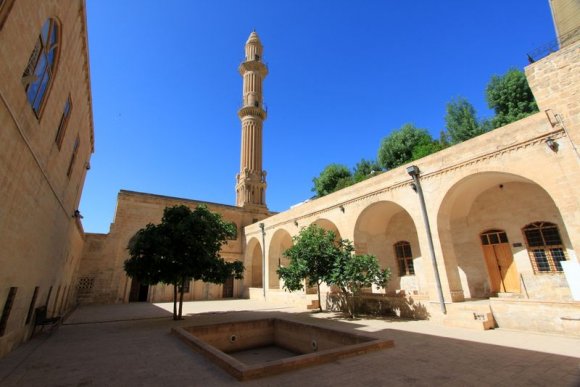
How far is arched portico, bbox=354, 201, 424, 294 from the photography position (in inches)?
513

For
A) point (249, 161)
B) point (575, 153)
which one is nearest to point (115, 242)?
point (249, 161)

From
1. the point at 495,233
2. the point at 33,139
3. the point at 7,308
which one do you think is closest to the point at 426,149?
the point at 495,233

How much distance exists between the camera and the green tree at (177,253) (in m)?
10.1

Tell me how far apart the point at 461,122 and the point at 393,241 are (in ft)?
62.1

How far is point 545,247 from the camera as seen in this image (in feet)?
31.2

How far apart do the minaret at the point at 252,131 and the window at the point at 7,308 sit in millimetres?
20769

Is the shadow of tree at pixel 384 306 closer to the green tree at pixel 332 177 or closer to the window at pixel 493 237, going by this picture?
the window at pixel 493 237

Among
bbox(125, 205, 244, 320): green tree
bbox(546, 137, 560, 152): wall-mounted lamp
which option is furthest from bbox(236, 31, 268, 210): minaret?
bbox(546, 137, 560, 152): wall-mounted lamp

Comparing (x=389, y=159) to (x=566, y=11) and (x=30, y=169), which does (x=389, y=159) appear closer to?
(x=566, y=11)

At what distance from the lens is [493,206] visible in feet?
35.6

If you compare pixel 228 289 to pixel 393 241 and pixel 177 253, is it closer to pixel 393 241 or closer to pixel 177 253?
pixel 177 253

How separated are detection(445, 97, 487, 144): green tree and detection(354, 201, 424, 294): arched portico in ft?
54.1

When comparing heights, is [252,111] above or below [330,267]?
above

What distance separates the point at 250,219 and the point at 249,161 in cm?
680
